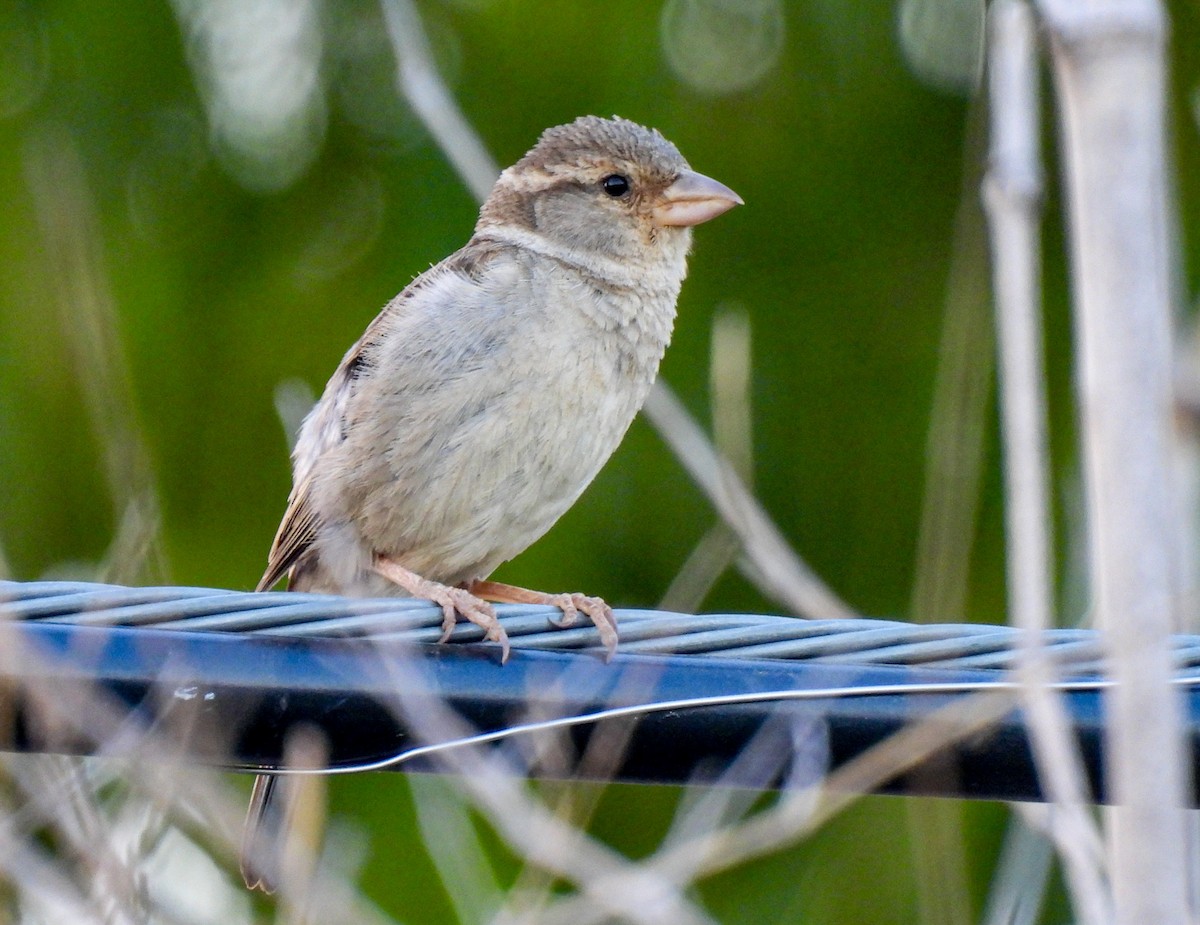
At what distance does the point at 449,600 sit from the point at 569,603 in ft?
1.06

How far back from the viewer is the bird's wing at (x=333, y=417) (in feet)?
15.4

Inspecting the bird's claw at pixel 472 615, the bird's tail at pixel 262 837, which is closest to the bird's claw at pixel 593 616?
the bird's claw at pixel 472 615

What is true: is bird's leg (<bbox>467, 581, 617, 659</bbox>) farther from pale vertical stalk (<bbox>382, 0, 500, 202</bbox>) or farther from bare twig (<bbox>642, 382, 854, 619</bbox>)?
pale vertical stalk (<bbox>382, 0, 500, 202</bbox>)

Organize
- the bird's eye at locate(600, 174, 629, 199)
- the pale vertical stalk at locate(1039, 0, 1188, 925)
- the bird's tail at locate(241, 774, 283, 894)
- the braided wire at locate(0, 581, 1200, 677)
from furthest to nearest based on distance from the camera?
the bird's eye at locate(600, 174, 629, 199) < the bird's tail at locate(241, 774, 283, 894) < the braided wire at locate(0, 581, 1200, 677) < the pale vertical stalk at locate(1039, 0, 1188, 925)

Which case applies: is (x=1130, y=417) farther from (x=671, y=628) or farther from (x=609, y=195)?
(x=609, y=195)

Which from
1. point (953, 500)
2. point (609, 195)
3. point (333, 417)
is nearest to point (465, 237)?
point (609, 195)

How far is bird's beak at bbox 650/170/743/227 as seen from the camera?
491 cm

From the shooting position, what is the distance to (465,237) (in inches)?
250

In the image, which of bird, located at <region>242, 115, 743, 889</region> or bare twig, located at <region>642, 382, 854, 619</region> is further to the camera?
bird, located at <region>242, 115, 743, 889</region>

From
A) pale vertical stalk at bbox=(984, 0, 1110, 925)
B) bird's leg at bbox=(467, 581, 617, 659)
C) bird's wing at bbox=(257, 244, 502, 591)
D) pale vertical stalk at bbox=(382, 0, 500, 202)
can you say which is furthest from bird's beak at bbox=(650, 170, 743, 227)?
pale vertical stalk at bbox=(984, 0, 1110, 925)

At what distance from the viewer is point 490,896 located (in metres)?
4.41

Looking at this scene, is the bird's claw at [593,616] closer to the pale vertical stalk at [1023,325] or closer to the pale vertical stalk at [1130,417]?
the pale vertical stalk at [1023,325]

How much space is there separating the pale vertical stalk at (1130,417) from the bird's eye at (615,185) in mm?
3689

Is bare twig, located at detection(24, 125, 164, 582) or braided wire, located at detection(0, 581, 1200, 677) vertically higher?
bare twig, located at detection(24, 125, 164, 582)
